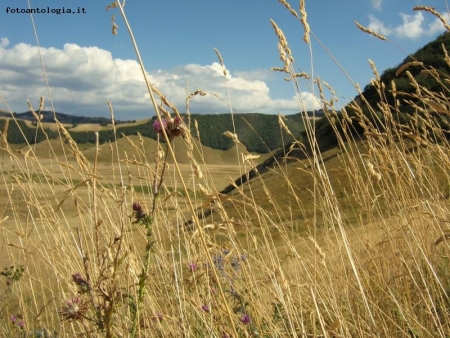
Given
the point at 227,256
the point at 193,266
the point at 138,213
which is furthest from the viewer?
the point at 193,266

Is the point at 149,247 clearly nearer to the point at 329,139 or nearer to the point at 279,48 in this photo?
the point at 279,48

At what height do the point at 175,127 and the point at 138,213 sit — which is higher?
the point at 175,127

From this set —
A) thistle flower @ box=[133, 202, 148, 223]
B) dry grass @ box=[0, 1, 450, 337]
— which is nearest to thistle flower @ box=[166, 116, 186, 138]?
dry grass @ box=[0, 1, 450, 337]

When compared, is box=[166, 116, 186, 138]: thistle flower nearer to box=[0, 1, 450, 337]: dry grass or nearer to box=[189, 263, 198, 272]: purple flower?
box=[0, 1, 450, 337]: dry grass

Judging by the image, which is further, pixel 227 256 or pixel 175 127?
pixel 227 256

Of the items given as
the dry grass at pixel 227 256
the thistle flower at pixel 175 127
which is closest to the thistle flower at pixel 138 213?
the dry grass at pixel 227 256

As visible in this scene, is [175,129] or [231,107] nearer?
[175,129]

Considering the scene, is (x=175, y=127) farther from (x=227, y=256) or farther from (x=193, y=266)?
(x=193, y=266)

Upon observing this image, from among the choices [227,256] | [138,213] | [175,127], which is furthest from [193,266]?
[175,127]

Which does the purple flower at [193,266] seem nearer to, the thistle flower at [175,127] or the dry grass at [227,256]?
the dry grass at [227,256]

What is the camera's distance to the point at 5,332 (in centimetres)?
238

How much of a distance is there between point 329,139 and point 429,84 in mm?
4098

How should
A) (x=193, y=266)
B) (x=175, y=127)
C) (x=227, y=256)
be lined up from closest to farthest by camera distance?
(x=175, y=127) < (x=227, y=256) < (x=193, y=266)

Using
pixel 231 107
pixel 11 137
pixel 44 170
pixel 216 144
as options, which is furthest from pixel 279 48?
pixel 216 144
